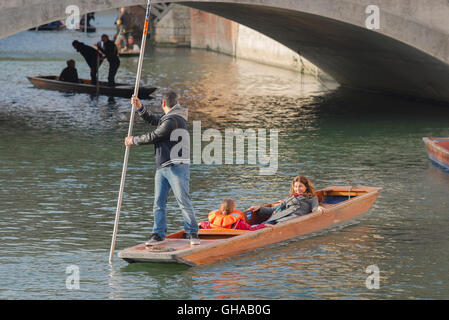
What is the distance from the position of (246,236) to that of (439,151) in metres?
7.30

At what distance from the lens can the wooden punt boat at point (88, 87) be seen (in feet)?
91.2

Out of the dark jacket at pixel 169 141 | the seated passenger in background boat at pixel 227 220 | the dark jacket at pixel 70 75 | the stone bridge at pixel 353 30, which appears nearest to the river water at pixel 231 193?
the seated passenger in background boat at pixel 227 220

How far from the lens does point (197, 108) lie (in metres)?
26.2

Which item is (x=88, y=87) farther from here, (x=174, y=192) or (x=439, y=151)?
(x=174, y=192)

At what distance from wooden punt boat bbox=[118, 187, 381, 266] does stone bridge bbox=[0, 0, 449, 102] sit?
7.14 meters

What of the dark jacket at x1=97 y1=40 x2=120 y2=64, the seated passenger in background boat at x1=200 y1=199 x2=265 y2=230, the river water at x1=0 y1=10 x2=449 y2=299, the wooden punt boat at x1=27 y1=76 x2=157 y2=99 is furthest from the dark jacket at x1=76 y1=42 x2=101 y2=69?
the seated passenger in background boat at x1=200 y1=199 x2=265 y2=230

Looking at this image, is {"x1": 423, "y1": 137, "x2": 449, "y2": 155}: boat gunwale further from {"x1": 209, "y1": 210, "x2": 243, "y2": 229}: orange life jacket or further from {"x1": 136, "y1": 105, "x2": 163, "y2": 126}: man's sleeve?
{"x1": 136, "y1": 105, "x2": 163, "y2": 126}: man's sleeve

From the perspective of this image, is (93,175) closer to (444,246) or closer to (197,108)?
(444,246)

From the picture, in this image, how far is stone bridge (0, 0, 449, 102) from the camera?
18.7 metres

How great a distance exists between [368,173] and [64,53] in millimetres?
32081

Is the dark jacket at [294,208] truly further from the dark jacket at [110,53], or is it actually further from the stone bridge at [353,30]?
the dark jacket at [110,53]

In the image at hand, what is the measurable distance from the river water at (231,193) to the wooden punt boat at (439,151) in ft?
0.62

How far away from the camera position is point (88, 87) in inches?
1152
